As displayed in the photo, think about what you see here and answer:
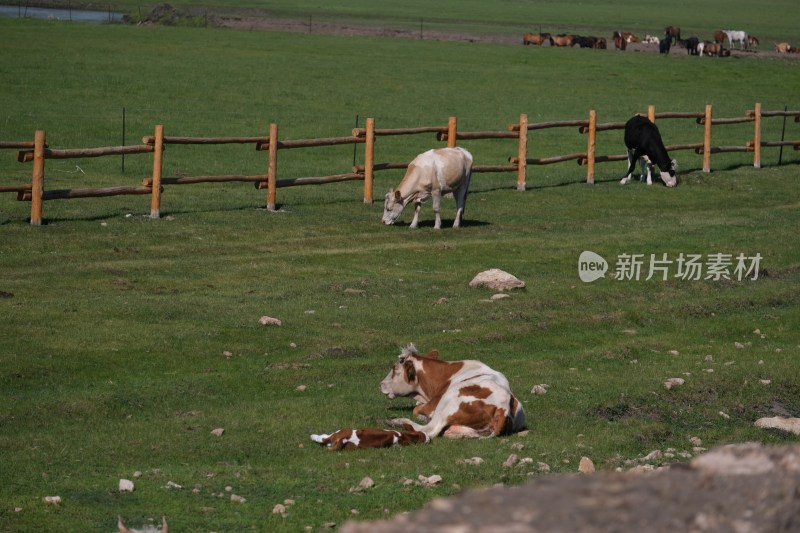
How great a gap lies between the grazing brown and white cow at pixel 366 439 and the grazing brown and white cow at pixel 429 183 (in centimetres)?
1295

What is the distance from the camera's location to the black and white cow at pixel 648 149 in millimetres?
30484

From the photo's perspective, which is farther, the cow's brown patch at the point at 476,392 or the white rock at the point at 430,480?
the cow's brown patch at the point at 476,392

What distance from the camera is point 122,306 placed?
16.2 metres

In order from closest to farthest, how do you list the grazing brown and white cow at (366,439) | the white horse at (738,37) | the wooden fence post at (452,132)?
the grazing brown and white cow at (366,439), the wooden fence post at (452,132), the white horse at (738,37)

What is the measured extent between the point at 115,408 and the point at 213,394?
100 centimetres

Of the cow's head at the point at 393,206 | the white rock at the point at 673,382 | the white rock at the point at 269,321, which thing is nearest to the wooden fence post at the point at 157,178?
the cow's head at the point at 393,206

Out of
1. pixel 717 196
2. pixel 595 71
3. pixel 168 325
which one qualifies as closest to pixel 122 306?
pixel 168 325

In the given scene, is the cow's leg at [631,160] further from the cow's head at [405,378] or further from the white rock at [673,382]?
the cow's head at [405,378]

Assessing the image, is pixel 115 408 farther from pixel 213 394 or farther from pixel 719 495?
pixel 719 495

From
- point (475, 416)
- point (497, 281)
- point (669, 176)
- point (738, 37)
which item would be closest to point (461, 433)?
point (475, 416)

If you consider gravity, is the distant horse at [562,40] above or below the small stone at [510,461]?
above

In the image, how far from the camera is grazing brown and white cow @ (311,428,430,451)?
10492 mm

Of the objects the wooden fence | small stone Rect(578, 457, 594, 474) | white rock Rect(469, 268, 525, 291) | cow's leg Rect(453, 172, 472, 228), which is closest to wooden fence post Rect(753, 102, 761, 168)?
the wooden fence

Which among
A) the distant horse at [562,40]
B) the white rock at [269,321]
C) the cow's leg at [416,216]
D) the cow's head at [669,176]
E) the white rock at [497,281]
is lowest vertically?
the white rock at [269,321]
